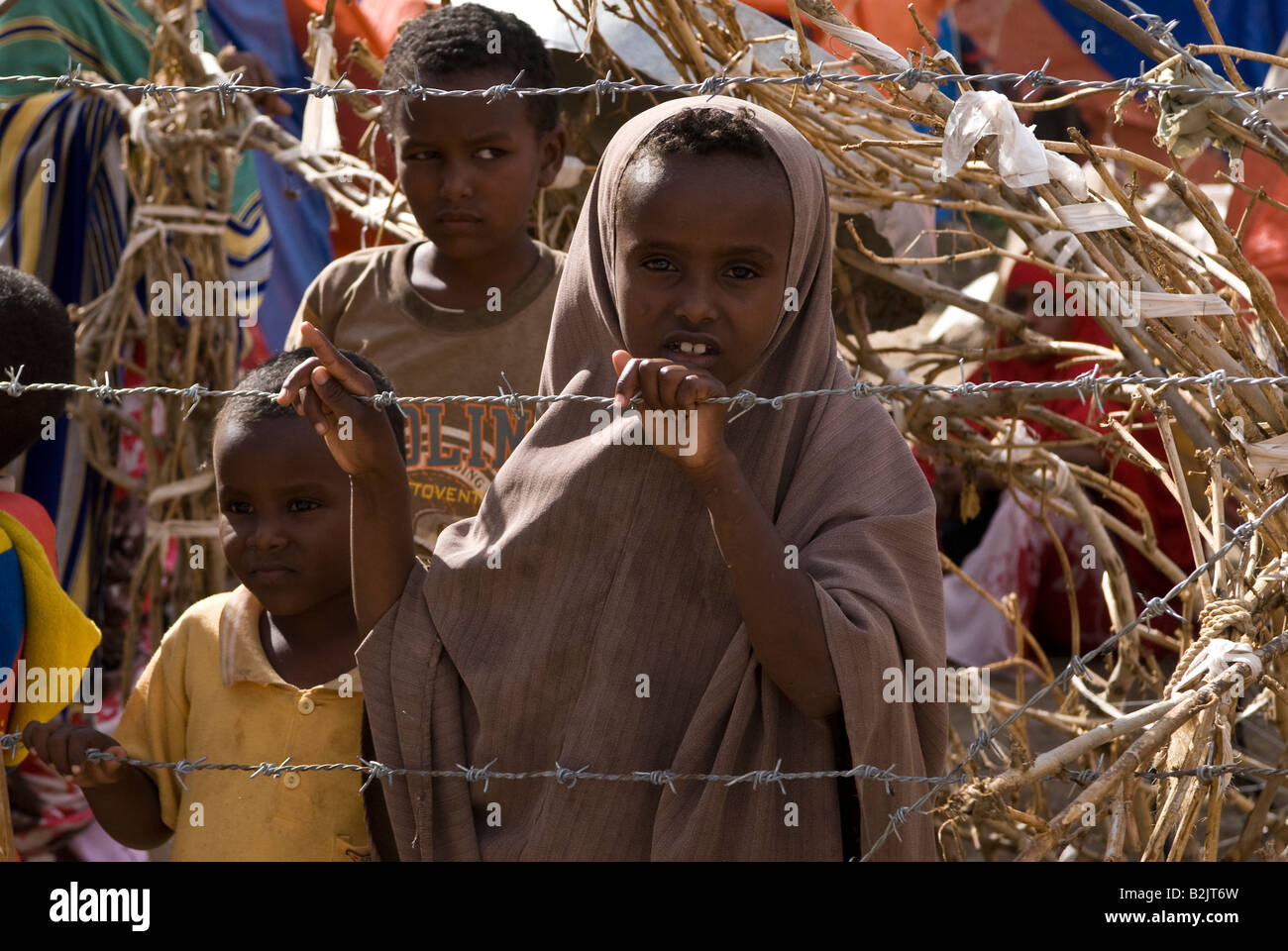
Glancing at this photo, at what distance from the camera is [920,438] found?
279 centimetres

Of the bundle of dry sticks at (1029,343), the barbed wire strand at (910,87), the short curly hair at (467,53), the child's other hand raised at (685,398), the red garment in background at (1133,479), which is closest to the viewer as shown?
the child's other hand raised at (685,398)

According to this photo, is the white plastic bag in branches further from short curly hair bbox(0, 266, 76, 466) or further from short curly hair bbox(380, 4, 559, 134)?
short curly hair bbox(0, 266, 76, 466)

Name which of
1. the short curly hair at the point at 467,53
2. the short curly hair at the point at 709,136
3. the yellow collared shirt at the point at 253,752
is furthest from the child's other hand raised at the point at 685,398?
the short curly hair at the point at 467,53

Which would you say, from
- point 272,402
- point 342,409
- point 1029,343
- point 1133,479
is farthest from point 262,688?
point 1133,479

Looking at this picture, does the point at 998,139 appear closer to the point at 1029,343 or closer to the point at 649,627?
the point at 649,627

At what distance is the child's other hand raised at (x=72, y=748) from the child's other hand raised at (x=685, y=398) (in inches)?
29.1

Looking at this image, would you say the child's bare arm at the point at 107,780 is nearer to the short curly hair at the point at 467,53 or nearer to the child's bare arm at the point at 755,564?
the child's bare arm at the point at 755,564

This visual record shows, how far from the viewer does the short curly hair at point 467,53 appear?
230 cm

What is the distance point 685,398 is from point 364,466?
1.21ft

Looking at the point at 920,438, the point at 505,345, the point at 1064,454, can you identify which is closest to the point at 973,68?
the point at 1064,454

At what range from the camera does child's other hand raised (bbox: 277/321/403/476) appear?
1390mm

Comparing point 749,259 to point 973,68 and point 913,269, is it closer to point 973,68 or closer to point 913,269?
point 913,269

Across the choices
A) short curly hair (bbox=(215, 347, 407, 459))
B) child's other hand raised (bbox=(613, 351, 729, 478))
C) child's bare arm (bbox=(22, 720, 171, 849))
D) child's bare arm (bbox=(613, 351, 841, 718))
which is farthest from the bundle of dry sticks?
child's bare arm (bbox=(22, 720, 171, 849))
